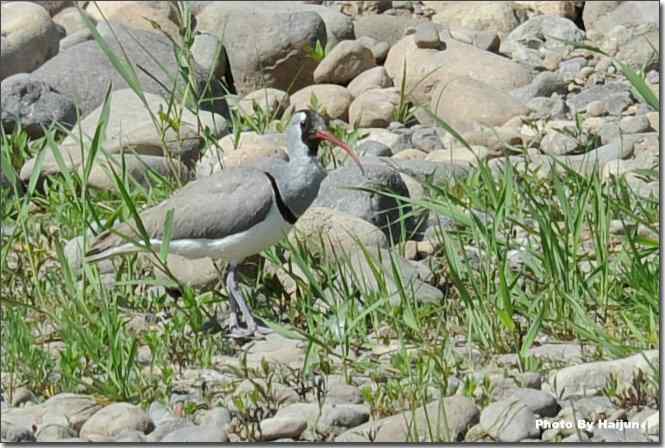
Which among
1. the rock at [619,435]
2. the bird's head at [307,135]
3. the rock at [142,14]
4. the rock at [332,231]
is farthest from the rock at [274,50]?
the rock at [619,435]

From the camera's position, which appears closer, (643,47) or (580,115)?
(580,115)

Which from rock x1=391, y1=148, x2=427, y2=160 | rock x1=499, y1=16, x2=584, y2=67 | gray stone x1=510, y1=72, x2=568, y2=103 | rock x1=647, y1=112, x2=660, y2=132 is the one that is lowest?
rock x1=499, y1=16, x2=584, y2=67

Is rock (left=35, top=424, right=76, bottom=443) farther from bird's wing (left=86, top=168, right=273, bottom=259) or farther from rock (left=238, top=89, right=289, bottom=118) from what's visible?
rock (left=238, top=89, right=289, bottom=118)

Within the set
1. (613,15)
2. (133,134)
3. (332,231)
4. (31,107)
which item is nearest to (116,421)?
(332,231)

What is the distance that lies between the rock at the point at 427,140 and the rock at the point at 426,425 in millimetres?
3856

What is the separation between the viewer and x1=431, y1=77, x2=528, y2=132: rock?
9055mm

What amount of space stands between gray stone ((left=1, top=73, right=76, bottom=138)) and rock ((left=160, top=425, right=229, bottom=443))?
3.95 metres

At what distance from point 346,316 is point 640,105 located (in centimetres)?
401

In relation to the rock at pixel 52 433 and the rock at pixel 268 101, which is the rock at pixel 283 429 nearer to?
the rock at pixel 52 433

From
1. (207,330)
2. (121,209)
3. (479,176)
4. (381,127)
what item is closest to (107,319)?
(207,330)

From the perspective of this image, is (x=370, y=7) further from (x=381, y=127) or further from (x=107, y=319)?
(x=107, y=319)

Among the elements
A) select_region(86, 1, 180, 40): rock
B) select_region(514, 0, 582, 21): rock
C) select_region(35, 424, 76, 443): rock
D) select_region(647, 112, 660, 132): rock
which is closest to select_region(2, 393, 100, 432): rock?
select_region(35, 424, 76, 443): rock

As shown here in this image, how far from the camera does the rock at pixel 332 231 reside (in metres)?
6.63

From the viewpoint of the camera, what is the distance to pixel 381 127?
9.31m
